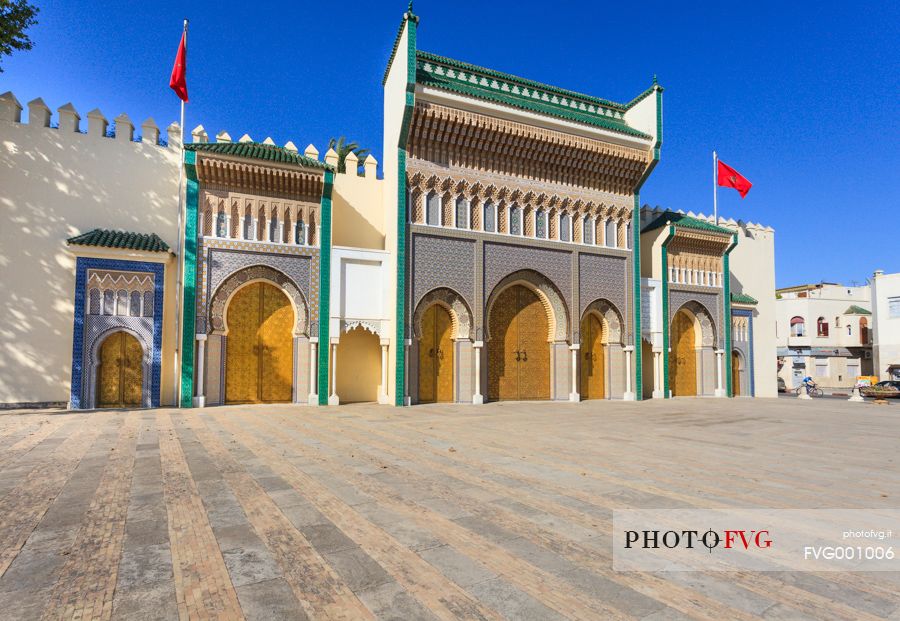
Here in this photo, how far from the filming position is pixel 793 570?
2697 mm

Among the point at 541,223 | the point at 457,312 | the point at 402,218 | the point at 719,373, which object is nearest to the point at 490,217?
the point at 541,223

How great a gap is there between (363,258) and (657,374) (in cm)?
1171

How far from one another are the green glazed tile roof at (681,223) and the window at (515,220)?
665 cm

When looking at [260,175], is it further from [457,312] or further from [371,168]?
[457,312]

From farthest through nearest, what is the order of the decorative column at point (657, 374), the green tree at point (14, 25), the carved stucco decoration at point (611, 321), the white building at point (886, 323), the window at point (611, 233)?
the white building at point (886, 323) < the decorative column at point (657, 374) < the window at point (611, 233) < the carved stucco decoration at point (611, 321) < the green tree at point (14, 25)

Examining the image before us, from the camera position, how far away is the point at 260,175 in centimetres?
1331

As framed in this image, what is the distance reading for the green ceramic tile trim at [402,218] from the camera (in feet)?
45.3

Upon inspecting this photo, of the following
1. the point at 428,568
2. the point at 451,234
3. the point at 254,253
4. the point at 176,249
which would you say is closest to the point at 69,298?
the point at 176,249

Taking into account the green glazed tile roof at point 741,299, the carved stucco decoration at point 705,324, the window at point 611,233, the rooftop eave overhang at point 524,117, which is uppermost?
the rooftop eave overhang at point 524,117

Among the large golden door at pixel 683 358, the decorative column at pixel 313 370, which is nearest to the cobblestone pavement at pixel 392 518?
the decorative column at pixel 313 370

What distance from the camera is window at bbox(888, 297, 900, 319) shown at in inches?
1179

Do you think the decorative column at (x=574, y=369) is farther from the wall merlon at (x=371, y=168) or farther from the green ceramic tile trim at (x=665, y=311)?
the wall merlon at (x=371, y=168)

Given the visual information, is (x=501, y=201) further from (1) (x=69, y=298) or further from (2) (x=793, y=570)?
(2) (x=793, y=570)

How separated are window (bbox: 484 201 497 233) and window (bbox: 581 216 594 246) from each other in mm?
3523
